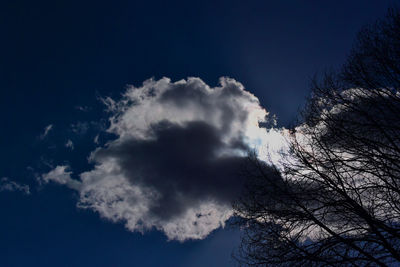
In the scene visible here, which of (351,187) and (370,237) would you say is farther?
(351,187)

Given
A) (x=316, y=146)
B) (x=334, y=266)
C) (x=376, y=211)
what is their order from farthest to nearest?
(x=316, y=146)
(x=376, y=211)
(x=334, y=266)

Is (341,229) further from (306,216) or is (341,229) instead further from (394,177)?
(394,177)

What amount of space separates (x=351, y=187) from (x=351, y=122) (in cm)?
149

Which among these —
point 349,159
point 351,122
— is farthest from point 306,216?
point 351,122

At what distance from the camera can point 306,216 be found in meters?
5.64

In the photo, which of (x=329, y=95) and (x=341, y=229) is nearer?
(x=341, y=229)

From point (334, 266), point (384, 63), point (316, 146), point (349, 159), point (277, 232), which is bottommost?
point (334, 266)

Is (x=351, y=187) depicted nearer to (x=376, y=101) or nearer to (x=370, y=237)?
(x=370, y=237)

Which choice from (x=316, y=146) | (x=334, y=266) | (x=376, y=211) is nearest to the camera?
(x=334, y=266)

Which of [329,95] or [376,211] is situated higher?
[329,95]

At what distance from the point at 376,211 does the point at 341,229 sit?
0.85 meters

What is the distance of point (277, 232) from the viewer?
18.4ft

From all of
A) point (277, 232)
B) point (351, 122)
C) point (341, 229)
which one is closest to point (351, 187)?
point (341, 229)

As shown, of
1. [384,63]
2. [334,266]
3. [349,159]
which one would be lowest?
[334,266]
